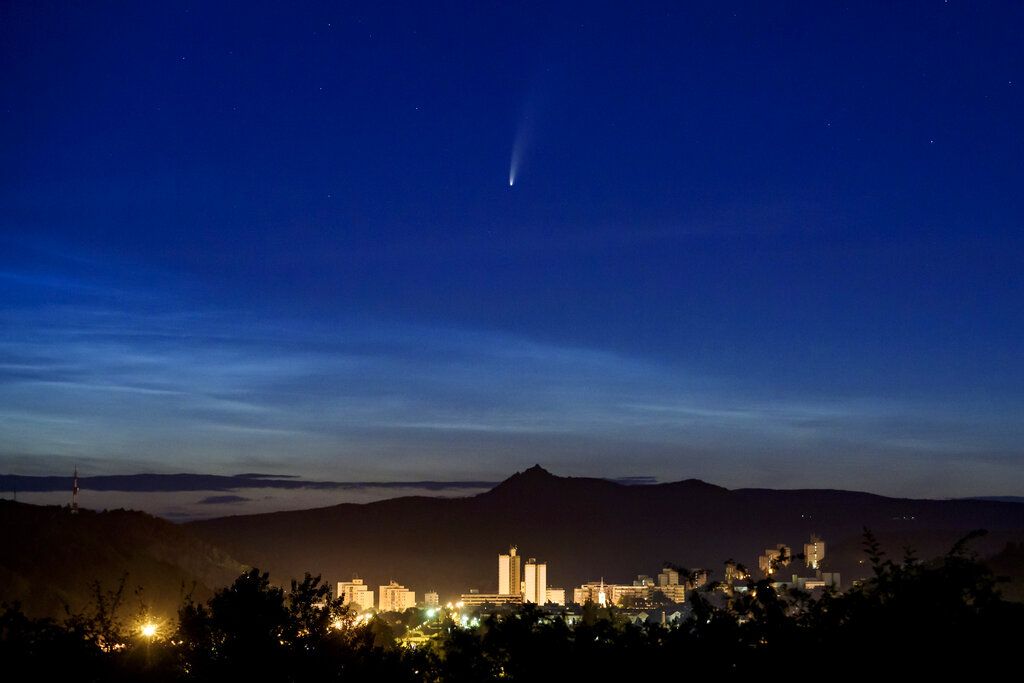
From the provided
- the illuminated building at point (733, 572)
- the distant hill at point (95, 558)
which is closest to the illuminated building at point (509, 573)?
the distant hill at point (95, 558)

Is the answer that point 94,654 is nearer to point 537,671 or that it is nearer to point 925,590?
point 537,671

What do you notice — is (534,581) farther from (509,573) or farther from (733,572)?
(733,572)

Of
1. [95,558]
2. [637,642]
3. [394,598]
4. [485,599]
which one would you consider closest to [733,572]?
[637,642]

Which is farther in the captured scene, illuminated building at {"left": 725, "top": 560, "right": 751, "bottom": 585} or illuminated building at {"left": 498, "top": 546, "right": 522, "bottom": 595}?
illuminated building at {"left": 498, "top": 546, "right": 522, "bottom": 595}

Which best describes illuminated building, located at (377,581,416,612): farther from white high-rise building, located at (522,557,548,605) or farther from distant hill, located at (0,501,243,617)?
distant hill, located at (0,501,243,617)

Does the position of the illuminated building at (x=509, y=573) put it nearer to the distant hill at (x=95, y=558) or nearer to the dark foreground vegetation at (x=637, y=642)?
the distant hill at (x=95, y=558)

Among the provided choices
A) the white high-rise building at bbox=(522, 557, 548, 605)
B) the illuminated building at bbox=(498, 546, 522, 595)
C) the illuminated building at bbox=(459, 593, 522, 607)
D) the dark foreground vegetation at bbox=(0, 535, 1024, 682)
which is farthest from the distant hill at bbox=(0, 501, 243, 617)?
the illuminated building at bbox=(498, 546, 522, 595)
